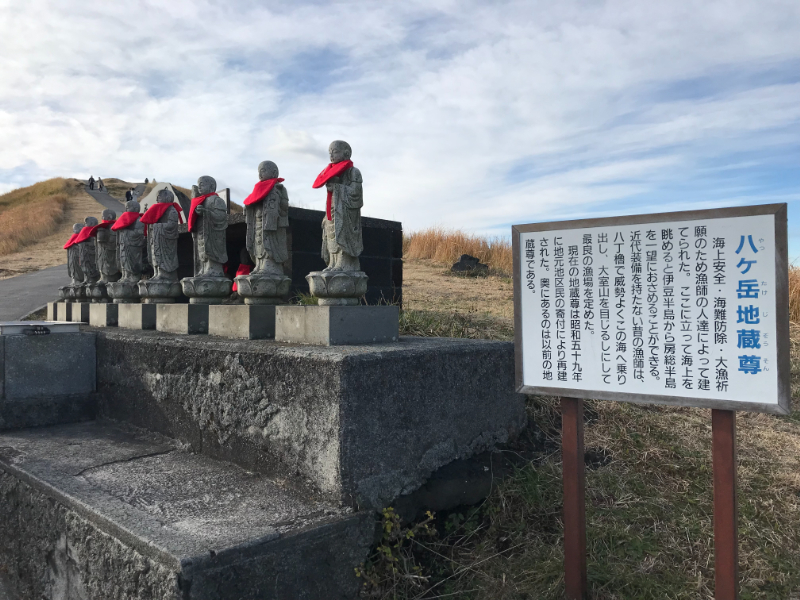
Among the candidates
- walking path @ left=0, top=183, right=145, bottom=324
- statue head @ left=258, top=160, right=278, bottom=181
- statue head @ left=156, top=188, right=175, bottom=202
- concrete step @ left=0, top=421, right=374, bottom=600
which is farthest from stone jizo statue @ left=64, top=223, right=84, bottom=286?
statue head @ left=258, top=160, right=278, bottom=181

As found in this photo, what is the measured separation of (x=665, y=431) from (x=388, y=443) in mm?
2548

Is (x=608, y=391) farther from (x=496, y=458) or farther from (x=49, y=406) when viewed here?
(x=49, y=406)

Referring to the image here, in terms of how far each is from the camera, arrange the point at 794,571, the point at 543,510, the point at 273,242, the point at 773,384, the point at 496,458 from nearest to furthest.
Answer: the point at 773,384 → the point at 794,571 → the point at 543,510 → the point at 496,458 → the point at 273,242

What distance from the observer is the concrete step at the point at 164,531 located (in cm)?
218

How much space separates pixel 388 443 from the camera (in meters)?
2.94

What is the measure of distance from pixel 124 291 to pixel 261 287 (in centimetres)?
237

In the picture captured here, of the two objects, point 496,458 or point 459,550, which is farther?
point 496,458

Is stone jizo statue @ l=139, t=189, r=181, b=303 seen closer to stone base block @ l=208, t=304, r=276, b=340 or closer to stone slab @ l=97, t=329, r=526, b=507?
stone slab @ l=97, t=329, r=526, b=507

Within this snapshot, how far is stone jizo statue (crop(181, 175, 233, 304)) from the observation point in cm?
432

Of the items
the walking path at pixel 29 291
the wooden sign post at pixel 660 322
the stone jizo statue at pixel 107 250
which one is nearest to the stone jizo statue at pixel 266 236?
the wooden sign post at pixel 660 322

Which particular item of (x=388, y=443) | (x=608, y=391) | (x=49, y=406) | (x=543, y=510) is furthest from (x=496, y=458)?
(x=49, y=406)

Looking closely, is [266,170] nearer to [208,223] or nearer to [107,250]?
[208,223]

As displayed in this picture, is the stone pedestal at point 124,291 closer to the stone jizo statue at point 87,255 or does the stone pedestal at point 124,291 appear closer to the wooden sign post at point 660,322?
the stone jizo statue at point 87,255

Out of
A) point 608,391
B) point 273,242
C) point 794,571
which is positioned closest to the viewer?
point 608,391
